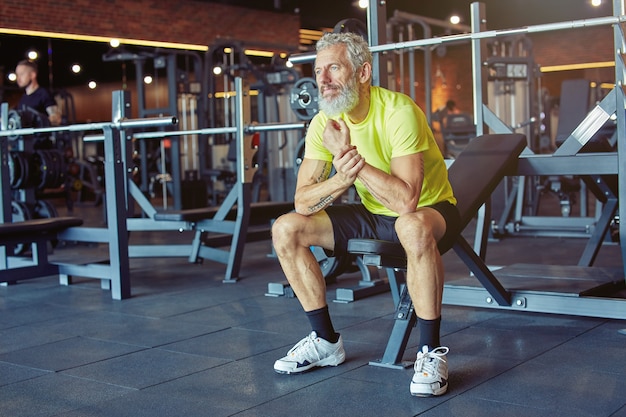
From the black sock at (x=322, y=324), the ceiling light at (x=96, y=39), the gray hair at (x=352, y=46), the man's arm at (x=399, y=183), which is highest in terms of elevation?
the ceiling light at (x=96, y=39)

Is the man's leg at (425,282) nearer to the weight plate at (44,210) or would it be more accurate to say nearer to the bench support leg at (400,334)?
the bench support leg at (400,334)

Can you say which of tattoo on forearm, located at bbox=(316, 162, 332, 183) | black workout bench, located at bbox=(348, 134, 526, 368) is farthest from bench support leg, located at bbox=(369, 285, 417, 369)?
tattoo on forearm, located at bbox=(316, 162, 332, 183)

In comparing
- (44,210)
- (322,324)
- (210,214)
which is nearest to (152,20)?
(44,210)

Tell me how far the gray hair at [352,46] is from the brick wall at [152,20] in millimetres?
6147

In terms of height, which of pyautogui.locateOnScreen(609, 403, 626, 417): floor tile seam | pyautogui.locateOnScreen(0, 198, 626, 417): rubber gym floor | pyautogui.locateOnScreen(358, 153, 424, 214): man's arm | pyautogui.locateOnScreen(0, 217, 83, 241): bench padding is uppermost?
pyautogui.locateOnScreen(358, 153, 424, 214): man's arm

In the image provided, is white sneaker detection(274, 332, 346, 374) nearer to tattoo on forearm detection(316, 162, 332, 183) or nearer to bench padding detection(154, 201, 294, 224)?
tattoo on forearm detection(316, 162, 332, 183)

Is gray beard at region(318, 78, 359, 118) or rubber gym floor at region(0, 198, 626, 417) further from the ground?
gray beard at region(318, 78, 359, 118)

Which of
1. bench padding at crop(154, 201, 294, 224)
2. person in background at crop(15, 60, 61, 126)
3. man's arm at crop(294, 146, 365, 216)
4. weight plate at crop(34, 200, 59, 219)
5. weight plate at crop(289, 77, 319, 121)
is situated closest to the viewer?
man's arm at crop(294, 146, 365, 216)

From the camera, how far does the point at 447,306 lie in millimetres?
3238

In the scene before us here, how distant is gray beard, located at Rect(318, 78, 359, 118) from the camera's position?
2227 millimetres

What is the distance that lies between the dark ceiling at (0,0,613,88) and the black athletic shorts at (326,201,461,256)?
8732 mm

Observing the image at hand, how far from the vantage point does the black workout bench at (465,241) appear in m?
2.20

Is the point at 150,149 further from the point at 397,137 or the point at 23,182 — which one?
the point at 397,137

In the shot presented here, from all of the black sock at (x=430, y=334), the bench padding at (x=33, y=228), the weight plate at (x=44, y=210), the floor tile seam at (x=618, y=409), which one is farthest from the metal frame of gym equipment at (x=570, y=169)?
the weight plate at (x=44, y=210)
